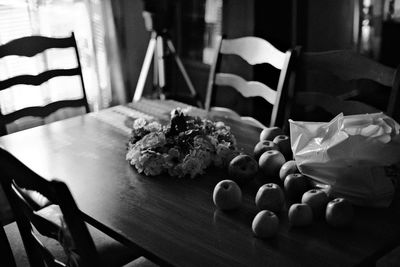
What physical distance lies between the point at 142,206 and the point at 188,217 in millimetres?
134

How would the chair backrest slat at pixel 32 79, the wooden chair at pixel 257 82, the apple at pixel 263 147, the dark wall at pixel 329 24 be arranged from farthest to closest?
1. the dark wall at pixel 329 24
2. the chair backrest slat at pixel 32 79
3. the wooden chair at pixel 257 82
4. the apple at pixel 263 147

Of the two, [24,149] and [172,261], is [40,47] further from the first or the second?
[172,261]

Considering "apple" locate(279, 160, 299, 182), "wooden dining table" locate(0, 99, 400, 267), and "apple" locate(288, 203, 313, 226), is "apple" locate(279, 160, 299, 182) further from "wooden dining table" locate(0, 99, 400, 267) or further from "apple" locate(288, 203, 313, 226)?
"apple" locate(288, 203, 313, 226)

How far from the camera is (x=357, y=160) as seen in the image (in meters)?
1.23

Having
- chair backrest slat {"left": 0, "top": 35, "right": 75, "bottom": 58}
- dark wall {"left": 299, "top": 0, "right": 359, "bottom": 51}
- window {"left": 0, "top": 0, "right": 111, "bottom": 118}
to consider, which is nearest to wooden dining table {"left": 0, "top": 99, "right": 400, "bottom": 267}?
chair backrest slat {"left": 0, "top": 35, "right": 75, "bottom": 58}

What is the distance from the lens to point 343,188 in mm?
1252

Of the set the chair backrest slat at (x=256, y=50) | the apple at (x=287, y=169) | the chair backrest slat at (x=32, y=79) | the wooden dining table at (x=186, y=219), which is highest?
the chair backrest slat at (x=256, y=50)

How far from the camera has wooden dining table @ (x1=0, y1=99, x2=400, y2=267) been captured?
1.08 meters

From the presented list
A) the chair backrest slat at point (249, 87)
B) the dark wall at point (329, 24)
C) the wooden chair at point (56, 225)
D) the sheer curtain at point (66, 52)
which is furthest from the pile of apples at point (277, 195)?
the dark wall at point (329, 24)

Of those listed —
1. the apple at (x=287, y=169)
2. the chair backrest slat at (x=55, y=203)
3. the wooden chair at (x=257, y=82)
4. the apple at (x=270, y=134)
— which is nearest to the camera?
the chair backrest slat at (x=55, y=203)

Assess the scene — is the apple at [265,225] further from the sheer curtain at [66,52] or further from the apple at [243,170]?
the sheer curtain at [66,52]

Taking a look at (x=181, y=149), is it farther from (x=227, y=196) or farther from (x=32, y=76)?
(x=32, y=76)

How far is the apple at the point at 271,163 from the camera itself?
1.41 metres

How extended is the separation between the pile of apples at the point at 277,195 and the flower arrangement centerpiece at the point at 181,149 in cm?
9
